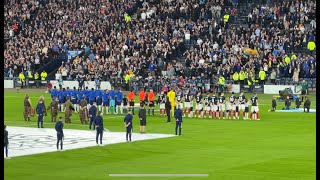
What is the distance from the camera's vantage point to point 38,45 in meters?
90.6

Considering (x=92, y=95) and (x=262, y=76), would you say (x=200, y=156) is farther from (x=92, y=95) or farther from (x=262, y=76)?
(x=262, y=76)

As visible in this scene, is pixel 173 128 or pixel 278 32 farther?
pixel 278 32

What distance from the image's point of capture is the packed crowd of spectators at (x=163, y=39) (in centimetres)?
7419

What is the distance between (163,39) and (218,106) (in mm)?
29073

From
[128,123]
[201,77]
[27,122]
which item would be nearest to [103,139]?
[128,123]

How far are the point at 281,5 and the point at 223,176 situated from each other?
164 ft

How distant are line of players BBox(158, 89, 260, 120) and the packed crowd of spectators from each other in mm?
16676

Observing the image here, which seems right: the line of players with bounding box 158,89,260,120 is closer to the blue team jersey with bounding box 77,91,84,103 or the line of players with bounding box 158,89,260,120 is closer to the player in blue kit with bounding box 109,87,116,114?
the player in blue kit with bounding box 109,87,116,114

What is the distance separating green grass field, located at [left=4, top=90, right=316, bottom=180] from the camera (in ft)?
105

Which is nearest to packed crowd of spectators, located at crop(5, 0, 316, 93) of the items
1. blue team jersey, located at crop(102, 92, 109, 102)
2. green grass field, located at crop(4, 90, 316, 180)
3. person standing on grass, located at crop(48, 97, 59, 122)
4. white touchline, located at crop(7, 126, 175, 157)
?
blue team jersey, located at crop(102, 92, 109, 102)

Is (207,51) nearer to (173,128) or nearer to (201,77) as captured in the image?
(201,77)

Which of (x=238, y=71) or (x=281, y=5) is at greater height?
(x=281, y=5)

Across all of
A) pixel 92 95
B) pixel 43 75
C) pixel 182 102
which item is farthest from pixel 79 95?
pixel 43 75

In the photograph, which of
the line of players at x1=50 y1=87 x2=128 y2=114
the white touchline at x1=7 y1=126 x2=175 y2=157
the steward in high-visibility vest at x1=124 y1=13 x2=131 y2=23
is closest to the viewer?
the white touchline at x1=7 y1=126 x2=175 y2=157
